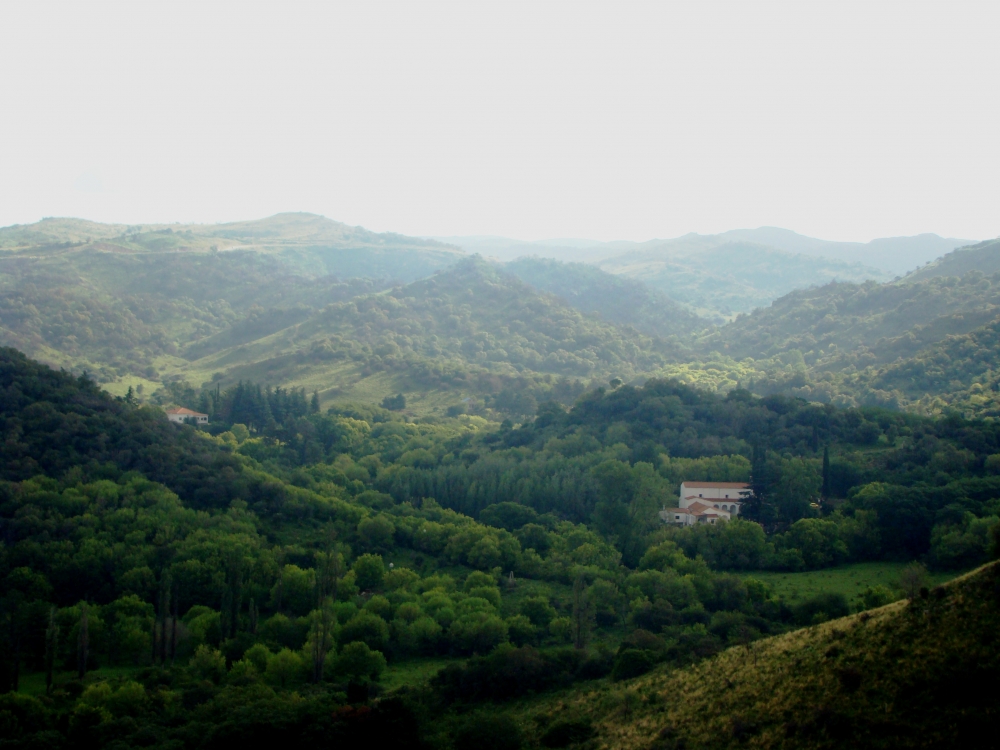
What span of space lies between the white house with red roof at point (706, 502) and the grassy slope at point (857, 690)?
37.0 metres

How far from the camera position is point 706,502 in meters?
71.1

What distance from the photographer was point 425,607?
160ft

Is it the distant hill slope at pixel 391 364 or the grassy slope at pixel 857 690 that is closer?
the grassy slope at pixel 857 690

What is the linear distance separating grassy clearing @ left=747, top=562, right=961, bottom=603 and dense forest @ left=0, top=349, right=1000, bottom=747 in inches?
52.2

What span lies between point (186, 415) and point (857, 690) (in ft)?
304

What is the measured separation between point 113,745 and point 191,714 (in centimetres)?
314

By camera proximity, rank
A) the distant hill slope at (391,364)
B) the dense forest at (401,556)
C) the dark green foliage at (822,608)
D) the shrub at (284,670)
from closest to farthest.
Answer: the dense forest at (401,556) < the shrub at (284,670) < the dark green foliage at (822,608) < the distant hill slope at (391,364)

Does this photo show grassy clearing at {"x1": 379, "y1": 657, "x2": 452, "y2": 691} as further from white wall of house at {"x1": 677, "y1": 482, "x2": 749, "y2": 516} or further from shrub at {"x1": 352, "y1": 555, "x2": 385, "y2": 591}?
white wall of house at {"x1": 677, "y1": 482, "x2": 749, "y2": 516}

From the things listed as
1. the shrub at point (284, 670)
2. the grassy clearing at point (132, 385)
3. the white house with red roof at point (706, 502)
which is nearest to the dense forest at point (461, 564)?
the shrub at point (284, 670)

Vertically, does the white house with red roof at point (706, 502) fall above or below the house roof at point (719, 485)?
below

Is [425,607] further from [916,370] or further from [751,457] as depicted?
[916,370]

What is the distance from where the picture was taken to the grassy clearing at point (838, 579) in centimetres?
4859

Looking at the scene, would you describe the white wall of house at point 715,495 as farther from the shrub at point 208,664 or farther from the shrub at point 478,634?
the shrub at point 208,664

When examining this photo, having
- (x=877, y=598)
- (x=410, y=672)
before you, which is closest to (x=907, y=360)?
(x=877, y=598)
